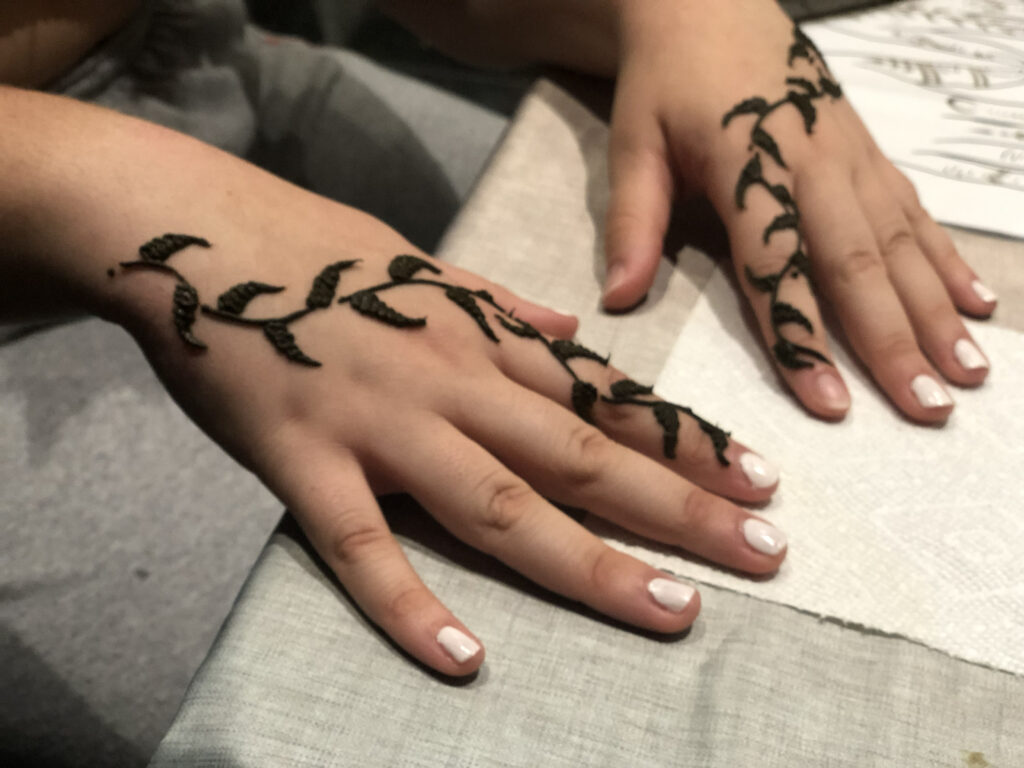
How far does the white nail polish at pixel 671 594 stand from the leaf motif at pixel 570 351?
0.16 metres

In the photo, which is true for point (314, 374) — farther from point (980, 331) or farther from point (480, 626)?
point (980, 331)

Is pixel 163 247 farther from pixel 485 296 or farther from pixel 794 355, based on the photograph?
pixel 794 355

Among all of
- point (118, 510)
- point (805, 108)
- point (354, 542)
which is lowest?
point (118, 510)

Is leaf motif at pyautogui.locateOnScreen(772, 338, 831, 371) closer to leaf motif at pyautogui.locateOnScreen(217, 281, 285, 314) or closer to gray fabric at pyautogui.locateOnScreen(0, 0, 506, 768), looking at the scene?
leaf motif at pyautogui.locateOnScreen(217, 281, 285, 314)

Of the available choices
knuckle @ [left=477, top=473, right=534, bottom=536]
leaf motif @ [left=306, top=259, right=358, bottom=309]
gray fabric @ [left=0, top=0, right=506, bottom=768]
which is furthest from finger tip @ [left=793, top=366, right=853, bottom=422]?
gray fabric @ [left=0, top=0, right=506, bottom=768]

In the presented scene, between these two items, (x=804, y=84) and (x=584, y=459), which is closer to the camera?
(x=584, y=459)

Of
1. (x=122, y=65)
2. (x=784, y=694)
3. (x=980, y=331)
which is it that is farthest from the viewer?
(x=122, y=65)

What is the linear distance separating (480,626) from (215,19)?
2.12ft

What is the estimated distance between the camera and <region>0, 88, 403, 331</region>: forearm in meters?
0.47

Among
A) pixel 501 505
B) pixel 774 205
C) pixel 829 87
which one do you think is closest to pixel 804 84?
pixel 829 87

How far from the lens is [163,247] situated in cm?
46

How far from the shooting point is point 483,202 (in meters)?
0.63

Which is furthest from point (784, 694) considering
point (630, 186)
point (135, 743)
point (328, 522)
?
point (135, 743)

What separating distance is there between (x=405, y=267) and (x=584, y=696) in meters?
0.29
